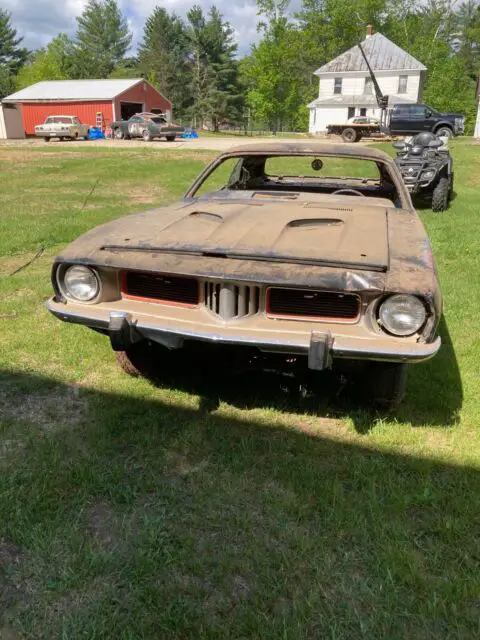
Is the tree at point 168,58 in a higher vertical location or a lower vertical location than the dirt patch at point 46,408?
higher

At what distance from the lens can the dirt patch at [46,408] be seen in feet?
9.03

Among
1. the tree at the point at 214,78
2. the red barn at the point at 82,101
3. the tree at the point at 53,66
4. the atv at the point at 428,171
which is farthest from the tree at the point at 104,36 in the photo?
the atv at the point at 428,171

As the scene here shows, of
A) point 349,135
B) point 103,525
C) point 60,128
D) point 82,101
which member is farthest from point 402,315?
point 82,101

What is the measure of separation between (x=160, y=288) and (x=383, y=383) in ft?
3.99

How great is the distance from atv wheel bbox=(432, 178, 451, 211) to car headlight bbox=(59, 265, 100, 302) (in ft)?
24.5

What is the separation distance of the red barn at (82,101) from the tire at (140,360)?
111 feet

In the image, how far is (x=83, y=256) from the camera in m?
2.51

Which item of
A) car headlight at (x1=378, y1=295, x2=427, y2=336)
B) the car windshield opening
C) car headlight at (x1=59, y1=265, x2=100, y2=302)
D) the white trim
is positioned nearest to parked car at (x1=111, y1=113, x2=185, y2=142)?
the white trim

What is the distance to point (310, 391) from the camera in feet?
10.0

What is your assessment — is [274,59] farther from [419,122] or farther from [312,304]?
[312,304]

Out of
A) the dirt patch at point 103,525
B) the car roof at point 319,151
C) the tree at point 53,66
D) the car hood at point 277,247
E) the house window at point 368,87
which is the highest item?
the tree at point 53,66

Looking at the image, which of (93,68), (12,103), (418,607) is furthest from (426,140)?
(93,68)

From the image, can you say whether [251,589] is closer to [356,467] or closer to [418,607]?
[418,607]

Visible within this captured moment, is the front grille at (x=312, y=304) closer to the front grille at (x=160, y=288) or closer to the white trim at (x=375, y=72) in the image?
the front grille at (x=160, y=288)
